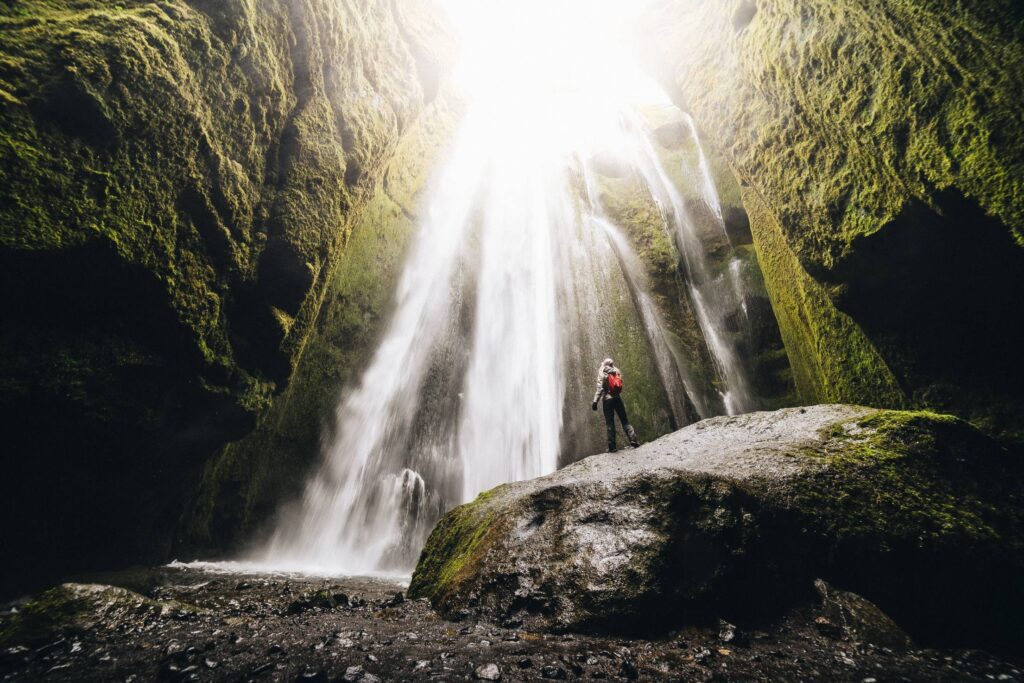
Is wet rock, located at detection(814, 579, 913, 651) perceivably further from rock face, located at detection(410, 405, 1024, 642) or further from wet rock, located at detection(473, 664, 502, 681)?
wet rock, located at detection(473, 664, 502, 681)

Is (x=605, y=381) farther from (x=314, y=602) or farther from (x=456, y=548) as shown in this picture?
(x=314, y=602)

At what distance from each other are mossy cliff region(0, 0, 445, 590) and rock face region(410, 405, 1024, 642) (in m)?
5.61

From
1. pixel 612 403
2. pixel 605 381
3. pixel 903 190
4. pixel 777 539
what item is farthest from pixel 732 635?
pixel 903 190

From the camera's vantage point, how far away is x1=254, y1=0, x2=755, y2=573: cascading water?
477 inches

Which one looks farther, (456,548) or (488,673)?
(456,548)

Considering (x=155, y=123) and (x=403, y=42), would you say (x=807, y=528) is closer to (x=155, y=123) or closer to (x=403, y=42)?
(x=155, y=123)

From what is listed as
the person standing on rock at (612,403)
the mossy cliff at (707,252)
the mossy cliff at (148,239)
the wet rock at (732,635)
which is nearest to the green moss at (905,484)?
the wet rock at (732,635)

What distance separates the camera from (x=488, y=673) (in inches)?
101

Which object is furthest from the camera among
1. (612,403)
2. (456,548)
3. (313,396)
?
(313,396)

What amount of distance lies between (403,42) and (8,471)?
15105mm

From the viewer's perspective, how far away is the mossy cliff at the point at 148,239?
4832 millimetres

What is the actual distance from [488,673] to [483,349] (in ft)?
44.1

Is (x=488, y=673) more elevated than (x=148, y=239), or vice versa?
(x=148, y=239)

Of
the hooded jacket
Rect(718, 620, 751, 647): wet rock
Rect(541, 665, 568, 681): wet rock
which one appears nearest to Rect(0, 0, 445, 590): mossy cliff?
the hooded jacket
